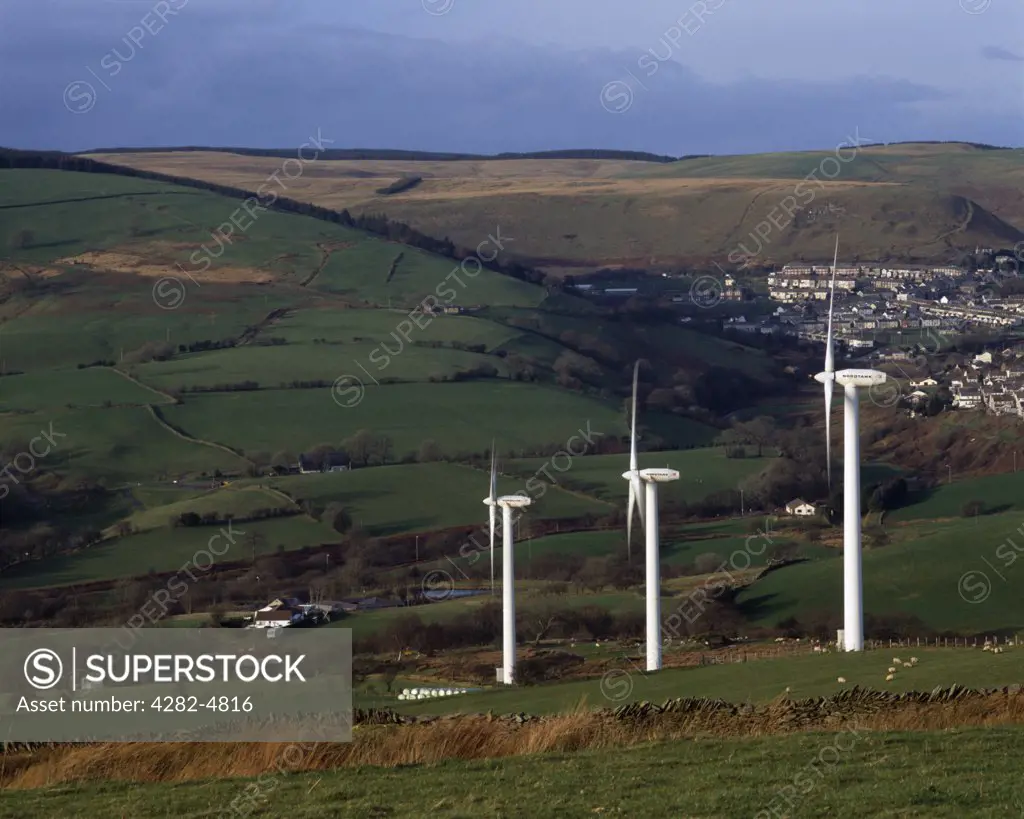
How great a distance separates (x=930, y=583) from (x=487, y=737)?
1536 inches

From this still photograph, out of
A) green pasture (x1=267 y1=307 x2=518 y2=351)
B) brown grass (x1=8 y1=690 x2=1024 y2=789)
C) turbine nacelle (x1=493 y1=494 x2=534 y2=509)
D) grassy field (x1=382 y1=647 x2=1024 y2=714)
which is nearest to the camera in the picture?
brown grass (x1=8 y1=690 x2=1024 y2=789)

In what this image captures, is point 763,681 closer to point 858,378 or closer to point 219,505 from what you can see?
point 858,378

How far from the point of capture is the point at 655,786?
1931 centimetres

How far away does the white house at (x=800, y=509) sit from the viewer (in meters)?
88.0

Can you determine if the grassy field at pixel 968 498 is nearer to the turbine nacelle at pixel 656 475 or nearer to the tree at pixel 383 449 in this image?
the tree at pixel 383 449

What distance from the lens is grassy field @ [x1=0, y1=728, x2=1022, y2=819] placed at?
18.0 metres

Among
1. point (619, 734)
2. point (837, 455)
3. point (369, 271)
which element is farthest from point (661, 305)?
point (619, 734)

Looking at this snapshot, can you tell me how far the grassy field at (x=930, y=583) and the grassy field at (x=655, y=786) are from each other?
33018 millimetres

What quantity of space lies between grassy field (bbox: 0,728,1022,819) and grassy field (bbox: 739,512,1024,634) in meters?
33.0

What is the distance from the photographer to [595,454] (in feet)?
346

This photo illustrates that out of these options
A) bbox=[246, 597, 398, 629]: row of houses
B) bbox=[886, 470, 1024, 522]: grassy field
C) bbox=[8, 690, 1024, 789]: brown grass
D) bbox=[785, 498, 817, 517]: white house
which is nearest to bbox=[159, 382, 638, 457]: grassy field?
bbox=[785, 498, 817, 517]: white house

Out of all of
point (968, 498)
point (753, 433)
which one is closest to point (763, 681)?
point (968, 498)

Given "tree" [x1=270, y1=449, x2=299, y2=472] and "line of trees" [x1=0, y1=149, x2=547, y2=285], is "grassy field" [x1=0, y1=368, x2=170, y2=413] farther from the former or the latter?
"line of trees" [x1=0, y1=149, x2=547, y2=285]

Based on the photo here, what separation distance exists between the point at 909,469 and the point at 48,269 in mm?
80662
